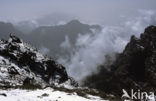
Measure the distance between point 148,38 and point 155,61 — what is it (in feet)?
77.2

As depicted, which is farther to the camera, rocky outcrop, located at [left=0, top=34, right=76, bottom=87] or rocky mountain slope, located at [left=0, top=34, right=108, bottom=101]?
rocky outcrop, located at [left=0, top=34, right=76, bottom=87]

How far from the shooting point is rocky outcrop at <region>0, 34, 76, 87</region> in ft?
A: 173

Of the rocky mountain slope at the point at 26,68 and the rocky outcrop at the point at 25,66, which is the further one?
the rocky outcrop at the point at 25,66

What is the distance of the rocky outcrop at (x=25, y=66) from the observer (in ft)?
173

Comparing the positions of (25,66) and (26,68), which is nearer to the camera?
(26,68)

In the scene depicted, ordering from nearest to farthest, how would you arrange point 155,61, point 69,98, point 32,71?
1. point 69,98
2. point 32,71
3. point 155,61

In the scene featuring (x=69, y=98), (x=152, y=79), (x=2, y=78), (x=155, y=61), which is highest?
(x=155, y=61)

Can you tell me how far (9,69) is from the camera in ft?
174

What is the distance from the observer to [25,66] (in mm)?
60750

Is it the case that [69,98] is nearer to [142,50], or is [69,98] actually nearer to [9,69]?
[9,69]

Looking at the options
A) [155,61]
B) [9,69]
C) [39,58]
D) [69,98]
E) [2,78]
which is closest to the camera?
[69,98]

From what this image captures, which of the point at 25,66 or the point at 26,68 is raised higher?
the point at 25,66

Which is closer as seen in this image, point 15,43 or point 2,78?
point 2,78

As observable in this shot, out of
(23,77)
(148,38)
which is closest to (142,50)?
(148,38)
